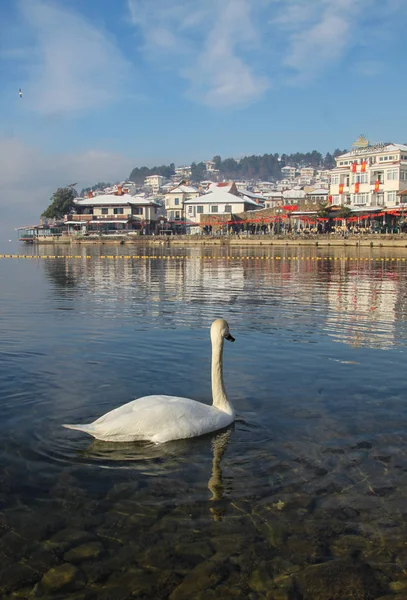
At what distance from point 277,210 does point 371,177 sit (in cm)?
1640

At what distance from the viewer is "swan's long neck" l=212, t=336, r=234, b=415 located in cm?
731

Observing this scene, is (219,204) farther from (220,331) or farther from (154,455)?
(154,455)

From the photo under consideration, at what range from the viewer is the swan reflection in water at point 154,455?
609cm

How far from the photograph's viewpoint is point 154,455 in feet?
21.2

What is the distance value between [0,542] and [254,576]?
2105 millimetres

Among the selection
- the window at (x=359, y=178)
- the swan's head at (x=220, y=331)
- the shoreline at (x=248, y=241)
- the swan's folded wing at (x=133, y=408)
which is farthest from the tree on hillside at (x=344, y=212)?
the swan's folded wing at (x=133, y=408)

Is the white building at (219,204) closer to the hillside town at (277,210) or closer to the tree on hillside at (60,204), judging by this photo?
the hillside town at (277,210)

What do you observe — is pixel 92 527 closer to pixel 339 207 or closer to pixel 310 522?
pixel 310 522

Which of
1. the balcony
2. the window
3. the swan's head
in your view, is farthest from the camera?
the balcony

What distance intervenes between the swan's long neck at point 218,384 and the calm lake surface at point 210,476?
1.08 ft

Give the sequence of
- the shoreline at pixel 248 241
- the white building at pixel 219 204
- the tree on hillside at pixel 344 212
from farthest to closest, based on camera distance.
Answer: the white building at pixel 219 204, the tree on hillside at pixel 344 212, the shoreline at pixel 248 241

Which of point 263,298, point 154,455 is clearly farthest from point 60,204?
point 154,455

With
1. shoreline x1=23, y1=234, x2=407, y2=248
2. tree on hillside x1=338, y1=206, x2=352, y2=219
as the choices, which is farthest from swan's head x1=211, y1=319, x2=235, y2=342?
tree on hillside x1=338, y1=206, x2=352, y2=219

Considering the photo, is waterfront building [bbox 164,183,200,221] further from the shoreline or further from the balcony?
the shoreline
